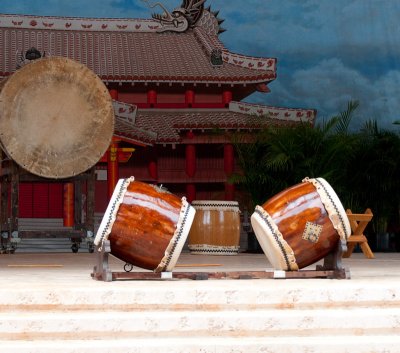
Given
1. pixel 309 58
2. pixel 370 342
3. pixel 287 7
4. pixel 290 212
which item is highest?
pixel 287 7

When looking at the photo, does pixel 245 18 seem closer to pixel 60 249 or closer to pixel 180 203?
pixel 60 249

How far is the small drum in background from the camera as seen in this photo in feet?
33.4

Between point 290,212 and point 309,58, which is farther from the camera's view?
point 309,58

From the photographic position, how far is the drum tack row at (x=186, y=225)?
187 inches

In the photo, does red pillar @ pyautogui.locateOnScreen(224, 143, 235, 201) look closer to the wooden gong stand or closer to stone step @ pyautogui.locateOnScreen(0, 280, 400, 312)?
the wooden gong stand

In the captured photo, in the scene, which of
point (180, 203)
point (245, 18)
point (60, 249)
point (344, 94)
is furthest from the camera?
point (344, 94)

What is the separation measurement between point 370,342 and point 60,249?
31.2 ft

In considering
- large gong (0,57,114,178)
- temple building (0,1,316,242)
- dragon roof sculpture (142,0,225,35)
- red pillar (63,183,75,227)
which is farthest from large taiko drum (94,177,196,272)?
dragon roof sculpture (142,0,225,35)

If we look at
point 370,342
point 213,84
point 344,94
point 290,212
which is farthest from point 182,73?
point 370,342

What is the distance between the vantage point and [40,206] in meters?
16.9

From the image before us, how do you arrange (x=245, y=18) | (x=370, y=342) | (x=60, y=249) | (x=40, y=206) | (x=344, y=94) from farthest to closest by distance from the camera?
(x=344, y=94)
(x=245, y=18)
(x=40, y=206)
(x=60, y=249)
(x=370, y=342)

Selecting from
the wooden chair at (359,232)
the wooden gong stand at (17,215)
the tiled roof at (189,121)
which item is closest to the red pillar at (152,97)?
the tiled roof at (189,121)

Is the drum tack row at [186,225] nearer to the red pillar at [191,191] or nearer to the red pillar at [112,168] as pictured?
the red pillar at [112,168]

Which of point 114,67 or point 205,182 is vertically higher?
point 114,67
